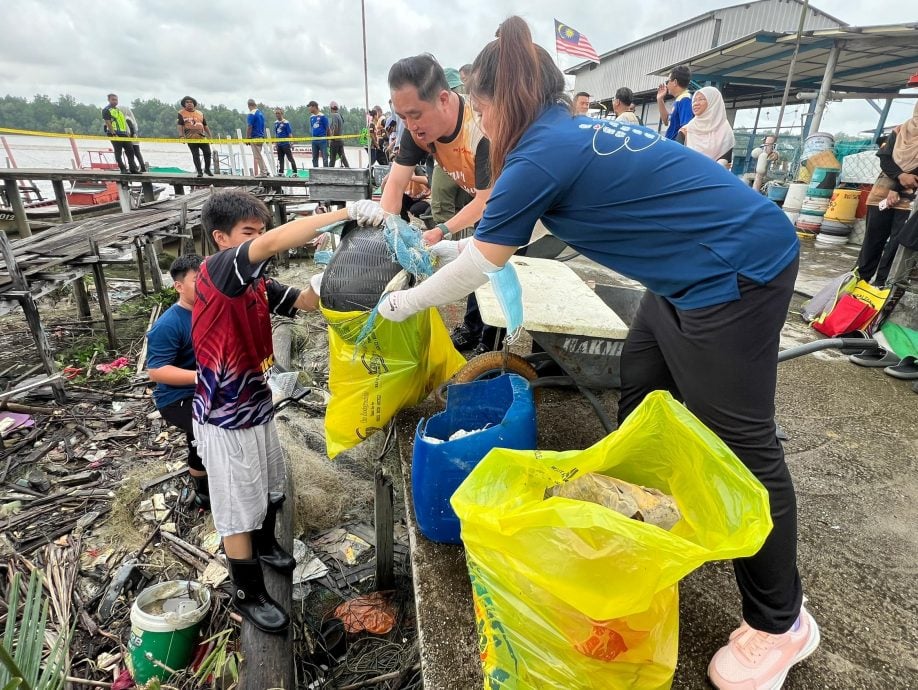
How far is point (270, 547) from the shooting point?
229 cm

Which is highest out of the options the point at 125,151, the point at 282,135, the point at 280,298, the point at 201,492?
the point at 282,135

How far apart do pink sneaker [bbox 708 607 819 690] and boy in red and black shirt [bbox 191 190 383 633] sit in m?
1.59

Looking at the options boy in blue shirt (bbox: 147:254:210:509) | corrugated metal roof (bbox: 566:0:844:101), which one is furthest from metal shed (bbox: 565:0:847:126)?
boy in blue shirt (bbox: 147:254:210:509)

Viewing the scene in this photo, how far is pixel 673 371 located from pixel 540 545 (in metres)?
0.73

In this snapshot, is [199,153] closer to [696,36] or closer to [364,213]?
[364,213]

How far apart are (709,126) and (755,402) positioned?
4619 mm

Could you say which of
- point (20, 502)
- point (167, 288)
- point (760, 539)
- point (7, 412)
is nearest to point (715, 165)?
point (760, 539)

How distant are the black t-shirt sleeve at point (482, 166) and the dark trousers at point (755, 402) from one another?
5.06 feet

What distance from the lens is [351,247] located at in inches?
81.4

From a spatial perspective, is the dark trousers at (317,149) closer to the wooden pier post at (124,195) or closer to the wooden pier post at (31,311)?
the wooden pier post at (124,195)

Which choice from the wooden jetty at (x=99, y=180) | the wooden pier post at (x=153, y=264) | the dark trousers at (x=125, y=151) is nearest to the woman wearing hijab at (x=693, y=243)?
the wooden pier post at (x=153, y=264)

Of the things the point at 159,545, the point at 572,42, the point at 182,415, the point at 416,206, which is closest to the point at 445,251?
the point at 182,415

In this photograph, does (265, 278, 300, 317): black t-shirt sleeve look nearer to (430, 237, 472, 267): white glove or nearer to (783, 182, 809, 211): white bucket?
(430, 237, 472, 267): white glove

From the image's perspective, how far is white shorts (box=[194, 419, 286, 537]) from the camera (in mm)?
1915
